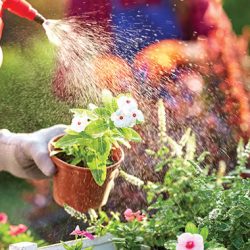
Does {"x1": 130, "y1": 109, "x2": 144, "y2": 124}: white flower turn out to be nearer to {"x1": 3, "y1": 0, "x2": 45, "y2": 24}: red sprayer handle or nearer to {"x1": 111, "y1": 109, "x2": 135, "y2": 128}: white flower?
{"x1": 111, "y1": 109, "x2": 135, "y2": 128}: white flower

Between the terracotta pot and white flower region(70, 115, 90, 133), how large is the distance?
0.13m

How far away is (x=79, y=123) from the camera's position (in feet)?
10.8

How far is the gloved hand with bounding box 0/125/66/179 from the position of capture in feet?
10.9

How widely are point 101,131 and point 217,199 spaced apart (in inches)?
20.2

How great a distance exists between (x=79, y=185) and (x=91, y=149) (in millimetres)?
140

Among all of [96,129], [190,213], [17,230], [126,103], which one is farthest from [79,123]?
[17,230]

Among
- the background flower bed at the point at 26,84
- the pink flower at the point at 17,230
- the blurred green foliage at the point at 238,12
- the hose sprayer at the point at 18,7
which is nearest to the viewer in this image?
the hose sprayer at the point at 18,7

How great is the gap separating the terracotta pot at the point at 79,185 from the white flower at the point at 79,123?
0.13 meters

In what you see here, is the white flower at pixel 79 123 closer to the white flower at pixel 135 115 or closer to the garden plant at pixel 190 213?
the white flower at pixel 135 115

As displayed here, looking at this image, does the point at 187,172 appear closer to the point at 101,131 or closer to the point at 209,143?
the point at 101,131

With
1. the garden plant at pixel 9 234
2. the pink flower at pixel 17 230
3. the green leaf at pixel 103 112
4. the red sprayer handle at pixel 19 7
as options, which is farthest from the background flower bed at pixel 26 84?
the green leaf at pixel 103 112

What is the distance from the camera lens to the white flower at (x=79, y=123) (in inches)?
129

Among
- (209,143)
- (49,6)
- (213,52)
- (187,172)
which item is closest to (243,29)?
(213,52)

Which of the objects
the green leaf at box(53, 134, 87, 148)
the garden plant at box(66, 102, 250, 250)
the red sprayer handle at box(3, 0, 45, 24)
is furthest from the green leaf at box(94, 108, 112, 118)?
the red sprayer handle at box(3, 0, 45, 24)
